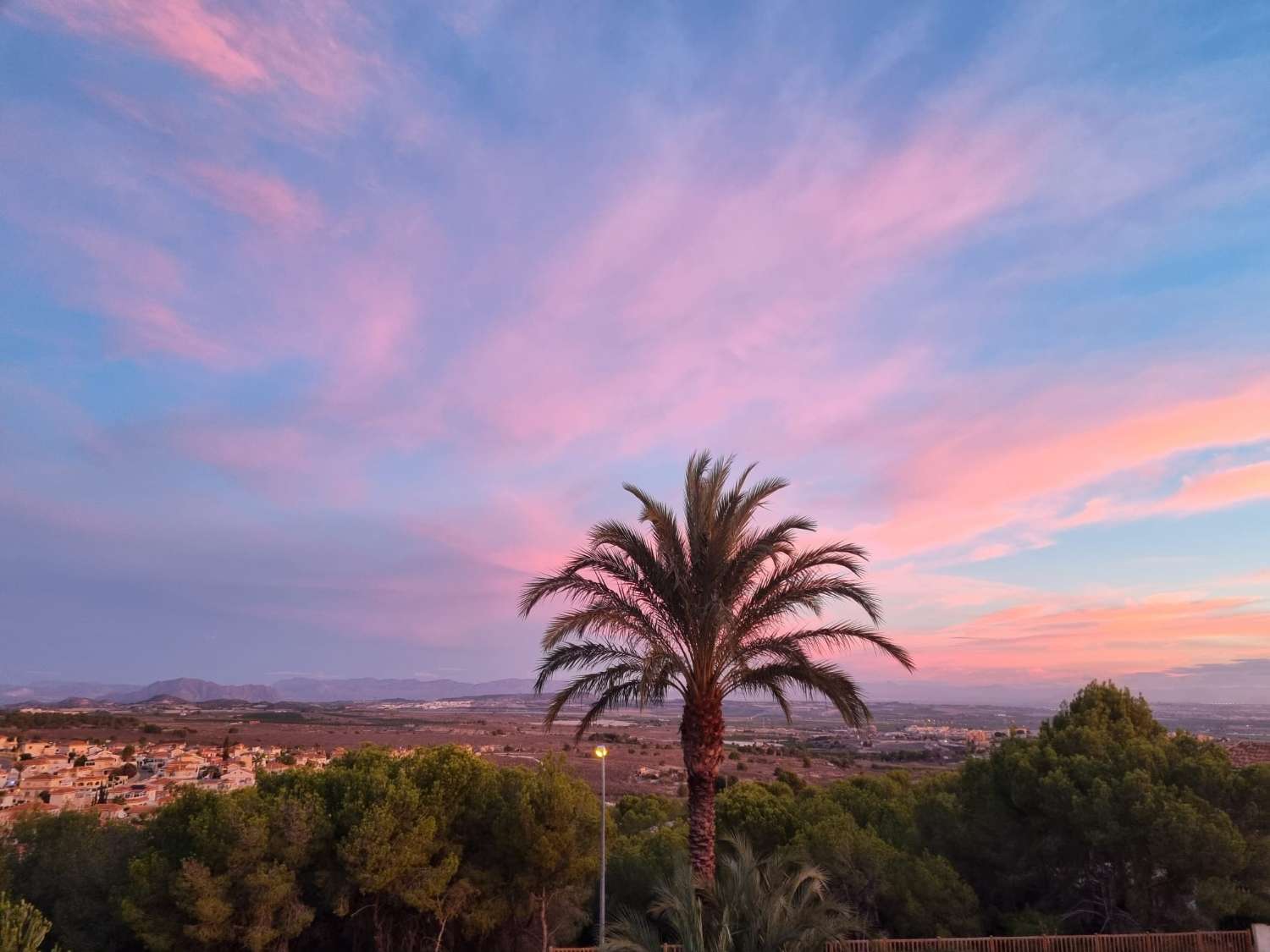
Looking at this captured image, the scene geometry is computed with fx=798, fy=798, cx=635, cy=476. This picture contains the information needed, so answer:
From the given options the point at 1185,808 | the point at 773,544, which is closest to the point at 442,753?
the point at 773,544

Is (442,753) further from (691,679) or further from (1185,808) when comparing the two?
(1185,808)

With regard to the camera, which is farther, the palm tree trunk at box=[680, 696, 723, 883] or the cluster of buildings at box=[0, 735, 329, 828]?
the cluster of buildings at box=[0, 735, 329, 828]

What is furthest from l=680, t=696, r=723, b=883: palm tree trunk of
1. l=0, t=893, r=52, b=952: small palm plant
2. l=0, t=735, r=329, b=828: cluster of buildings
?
l=0, t=735, r=329, b=828: cluster of buildings

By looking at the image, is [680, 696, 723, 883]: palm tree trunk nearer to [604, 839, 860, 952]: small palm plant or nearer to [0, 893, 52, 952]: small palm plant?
[604, 839, 860, 952]: small palm plant

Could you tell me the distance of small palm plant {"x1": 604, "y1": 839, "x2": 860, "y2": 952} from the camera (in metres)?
10.5

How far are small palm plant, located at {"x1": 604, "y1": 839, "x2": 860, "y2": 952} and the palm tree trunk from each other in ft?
6.67

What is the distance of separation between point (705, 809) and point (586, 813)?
454cm

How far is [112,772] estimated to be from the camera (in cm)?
4762

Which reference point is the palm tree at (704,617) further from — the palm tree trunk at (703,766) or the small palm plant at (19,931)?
the small palm plant at (19,931)

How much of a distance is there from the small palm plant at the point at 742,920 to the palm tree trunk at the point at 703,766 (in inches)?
80.0

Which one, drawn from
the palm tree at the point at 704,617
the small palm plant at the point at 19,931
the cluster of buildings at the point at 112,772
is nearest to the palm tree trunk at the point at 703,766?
the palm tree at the point at 704,617

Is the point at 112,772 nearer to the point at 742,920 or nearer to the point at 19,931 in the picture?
the point at 19,931

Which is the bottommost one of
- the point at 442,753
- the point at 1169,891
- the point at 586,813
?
the point at 1169,891

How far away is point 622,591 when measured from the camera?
15.0 metres
